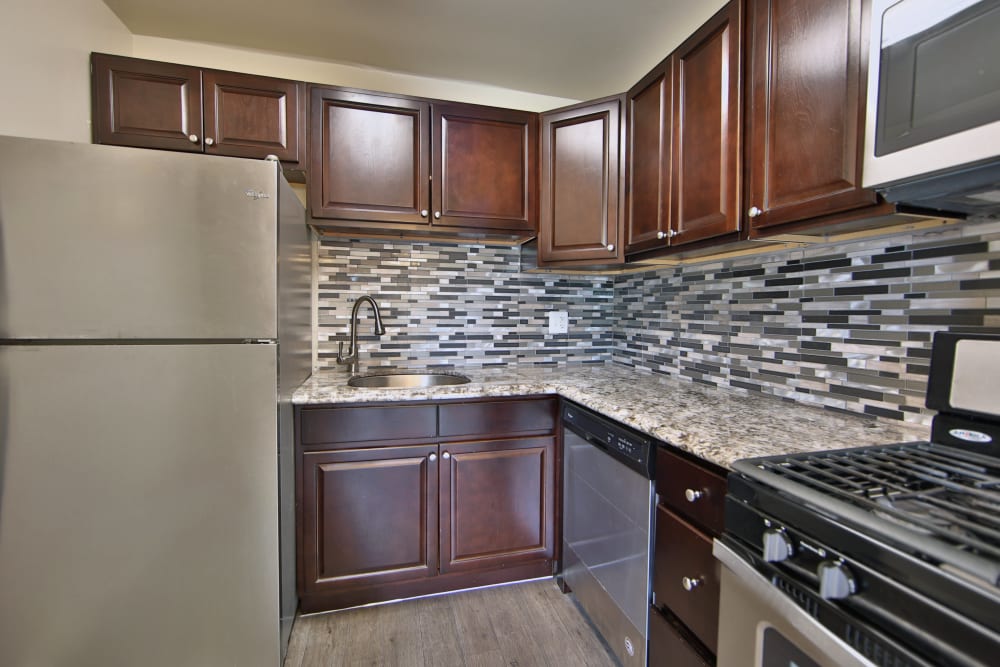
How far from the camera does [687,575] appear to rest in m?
1.07

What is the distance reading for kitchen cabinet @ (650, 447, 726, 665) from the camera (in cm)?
99

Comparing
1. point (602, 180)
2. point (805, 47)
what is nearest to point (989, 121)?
point (805, 47)

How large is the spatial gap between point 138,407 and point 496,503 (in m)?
1.32

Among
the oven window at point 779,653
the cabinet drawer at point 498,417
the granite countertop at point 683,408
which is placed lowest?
the oven window at point 779,653

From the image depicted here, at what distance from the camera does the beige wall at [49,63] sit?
1.30m

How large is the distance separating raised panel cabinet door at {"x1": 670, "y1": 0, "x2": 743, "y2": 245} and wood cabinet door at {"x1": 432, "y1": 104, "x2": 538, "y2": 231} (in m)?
0.73

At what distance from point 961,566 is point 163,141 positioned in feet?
8.18

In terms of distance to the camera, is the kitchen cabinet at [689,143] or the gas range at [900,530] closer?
the gas range at [900,530]

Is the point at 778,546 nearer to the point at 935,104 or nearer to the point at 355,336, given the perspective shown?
the point at 935,104

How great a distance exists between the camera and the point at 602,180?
6.35 ft

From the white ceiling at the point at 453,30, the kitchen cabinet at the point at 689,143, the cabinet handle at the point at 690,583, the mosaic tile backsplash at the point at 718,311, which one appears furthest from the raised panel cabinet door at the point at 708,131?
the cabinet handle at the point at 690,583

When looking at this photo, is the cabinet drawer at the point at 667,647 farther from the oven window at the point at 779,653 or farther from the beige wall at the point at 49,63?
the beige wall at the point at 49,63

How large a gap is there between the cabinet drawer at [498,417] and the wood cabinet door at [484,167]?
2.82ft

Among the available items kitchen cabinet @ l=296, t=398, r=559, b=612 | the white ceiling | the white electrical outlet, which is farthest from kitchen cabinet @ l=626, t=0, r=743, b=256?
kitchen cabinet @ l=296, t=398, r=559, b=612
